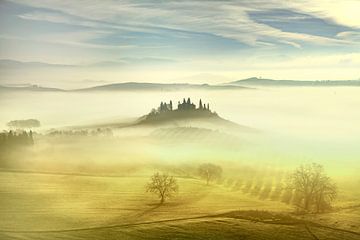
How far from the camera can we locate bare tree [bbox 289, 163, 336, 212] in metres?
17.5

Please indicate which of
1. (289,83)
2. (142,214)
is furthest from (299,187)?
(142,214)

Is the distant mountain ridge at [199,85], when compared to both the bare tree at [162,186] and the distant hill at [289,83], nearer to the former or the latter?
the distant hill at [289,83]

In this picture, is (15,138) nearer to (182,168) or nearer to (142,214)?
(142,214)

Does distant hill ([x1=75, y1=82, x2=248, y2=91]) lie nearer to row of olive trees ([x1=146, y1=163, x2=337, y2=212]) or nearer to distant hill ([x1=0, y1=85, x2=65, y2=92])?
distant hill ([x1=0, y1=85, x2=65, y2=92])

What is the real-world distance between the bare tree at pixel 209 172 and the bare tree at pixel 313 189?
8.52 ft

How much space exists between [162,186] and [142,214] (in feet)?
4.09

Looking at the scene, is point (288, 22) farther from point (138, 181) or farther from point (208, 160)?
point (138, 181)

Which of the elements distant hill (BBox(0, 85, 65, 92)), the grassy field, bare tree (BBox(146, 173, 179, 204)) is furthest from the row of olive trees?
distant hill (BBox(0, 85, 65, 92))

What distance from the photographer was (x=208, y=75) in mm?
19172

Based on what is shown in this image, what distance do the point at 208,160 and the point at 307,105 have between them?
419 cm

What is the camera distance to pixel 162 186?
18.3 meters

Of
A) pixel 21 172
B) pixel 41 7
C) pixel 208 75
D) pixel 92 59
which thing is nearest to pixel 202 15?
pixel 208 75

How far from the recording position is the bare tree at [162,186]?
1833cm

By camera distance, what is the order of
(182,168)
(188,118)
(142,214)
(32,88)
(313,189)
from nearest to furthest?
1. (313,189)
2. (142,214)
3. (182,168)
4. (32,88)
5. (188,118)
